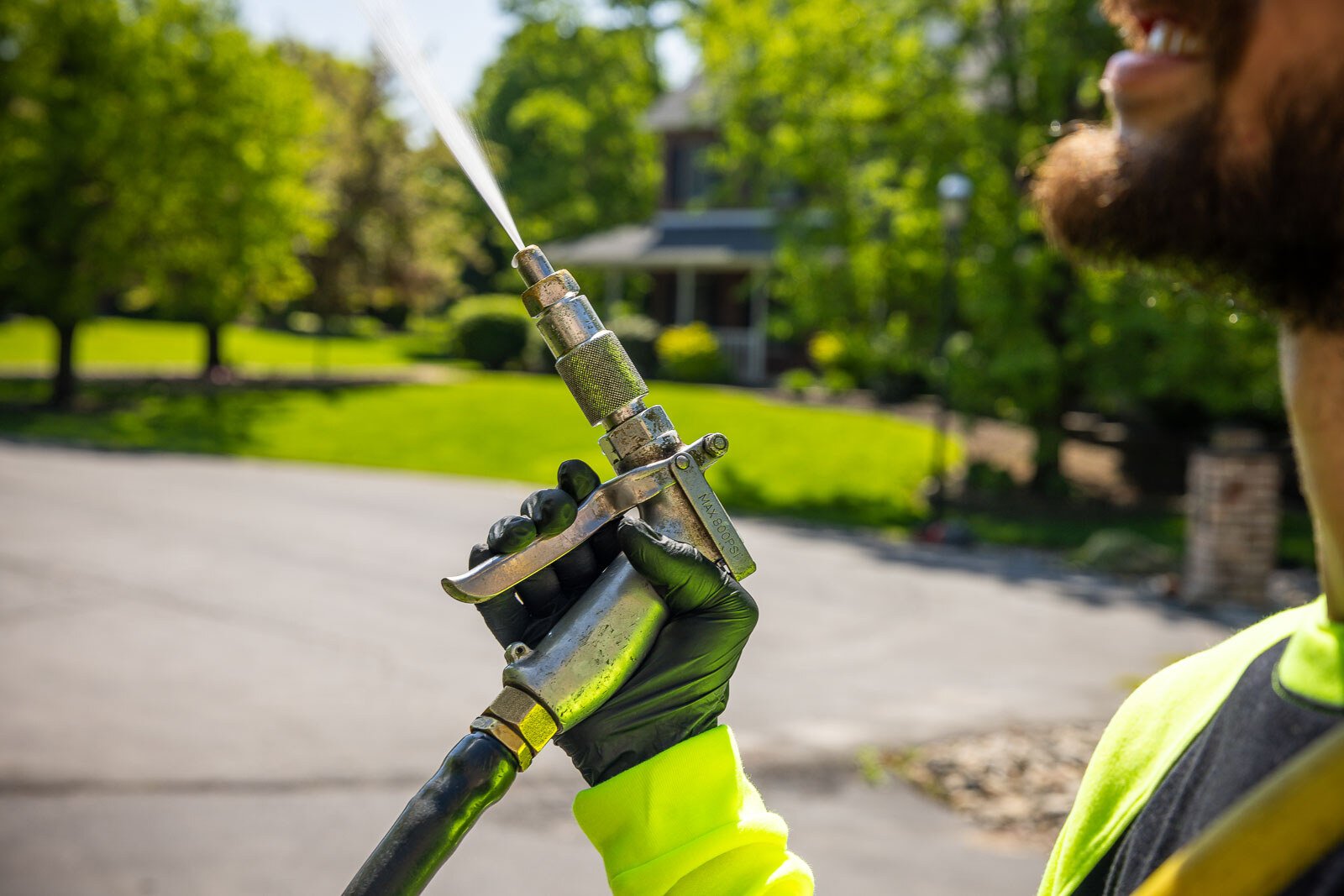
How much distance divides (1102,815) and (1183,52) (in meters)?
0.81

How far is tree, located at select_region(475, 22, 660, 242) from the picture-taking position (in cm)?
3616

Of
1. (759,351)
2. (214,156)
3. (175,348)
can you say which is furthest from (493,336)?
(175,348)

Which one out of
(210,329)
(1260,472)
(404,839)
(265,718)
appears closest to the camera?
(404,839)

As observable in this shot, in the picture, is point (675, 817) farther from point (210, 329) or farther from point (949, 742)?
point (210, 329)

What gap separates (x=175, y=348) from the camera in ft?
120

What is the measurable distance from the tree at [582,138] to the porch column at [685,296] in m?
4.32

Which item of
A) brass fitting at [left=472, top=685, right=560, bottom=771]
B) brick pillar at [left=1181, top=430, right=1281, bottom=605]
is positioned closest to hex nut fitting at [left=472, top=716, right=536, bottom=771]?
brass fitting at [left=472, top=685, right=560, bottom=771]

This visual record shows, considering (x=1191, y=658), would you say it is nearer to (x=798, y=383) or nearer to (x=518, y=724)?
(x=518, y=724)

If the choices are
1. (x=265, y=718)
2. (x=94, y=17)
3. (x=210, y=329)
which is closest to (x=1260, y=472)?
(x=265, y=718)

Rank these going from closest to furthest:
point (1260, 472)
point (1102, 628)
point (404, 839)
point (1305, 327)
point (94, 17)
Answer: point (1305, 327), point (404, 839), point (1102, 628), point (1260, 472), point (94, 17)

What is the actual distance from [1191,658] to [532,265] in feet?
3.09

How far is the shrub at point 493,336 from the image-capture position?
31109 millimetres

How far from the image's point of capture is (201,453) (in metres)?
18.1

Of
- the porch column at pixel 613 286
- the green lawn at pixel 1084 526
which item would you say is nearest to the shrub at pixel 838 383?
the porch column at pixel 613 286
